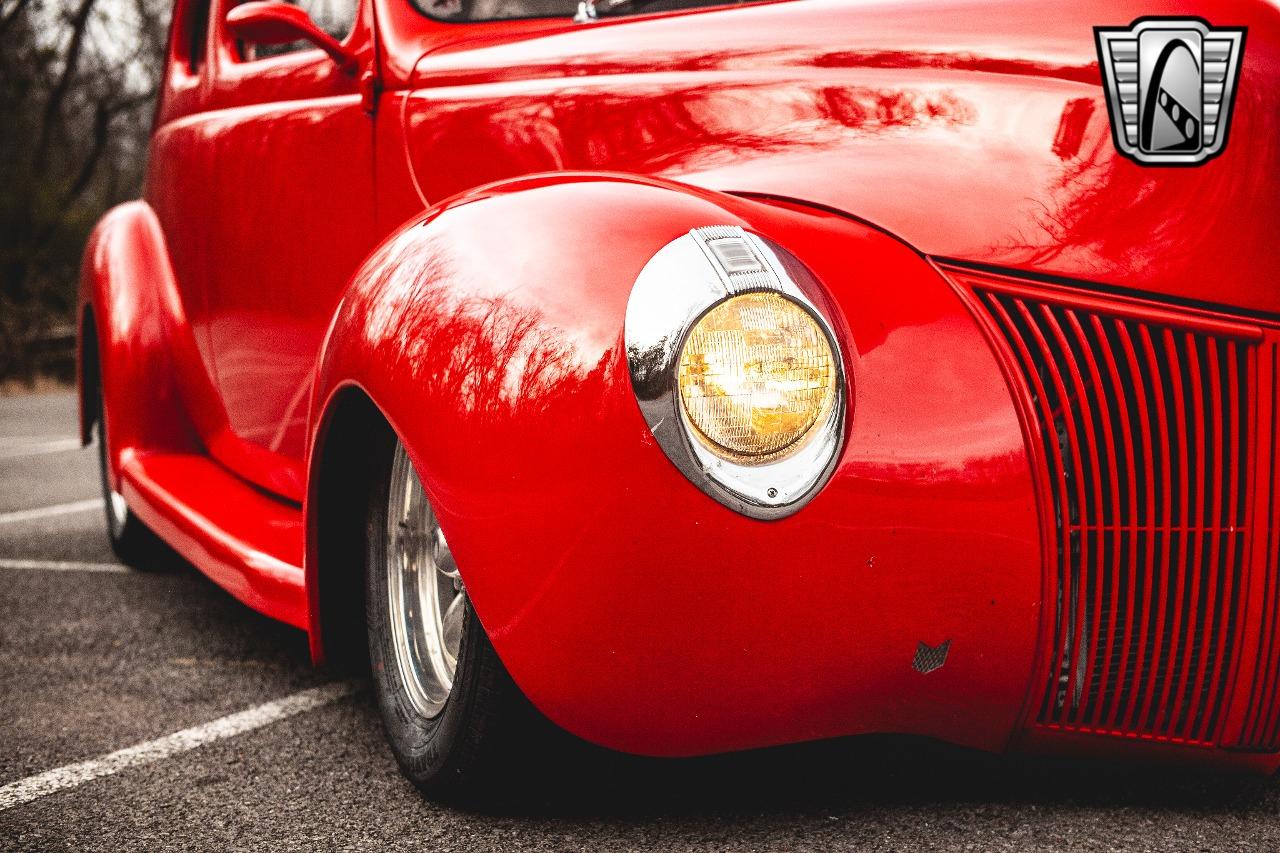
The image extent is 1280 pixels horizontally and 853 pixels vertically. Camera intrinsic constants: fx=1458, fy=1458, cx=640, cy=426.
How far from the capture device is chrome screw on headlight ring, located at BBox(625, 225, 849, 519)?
65.3 inches

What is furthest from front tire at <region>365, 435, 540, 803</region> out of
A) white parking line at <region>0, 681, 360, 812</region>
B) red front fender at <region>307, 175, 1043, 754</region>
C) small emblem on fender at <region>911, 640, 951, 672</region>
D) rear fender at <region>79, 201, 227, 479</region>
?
rear fender at <region>79, 201, 227, 479</region>

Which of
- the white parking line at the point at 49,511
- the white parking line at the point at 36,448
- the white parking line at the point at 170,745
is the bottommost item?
the white parking line at the point at 36,448

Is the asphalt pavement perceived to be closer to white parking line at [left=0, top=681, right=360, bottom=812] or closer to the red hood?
white parking line at [left=0, top=681, right=360, bottom=812]

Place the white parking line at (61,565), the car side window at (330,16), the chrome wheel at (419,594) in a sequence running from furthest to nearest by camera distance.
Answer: the white parking line at (61,565)
the car side window at (330,16)
the chrome wheel at (419,594)

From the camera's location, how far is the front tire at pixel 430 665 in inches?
73.2

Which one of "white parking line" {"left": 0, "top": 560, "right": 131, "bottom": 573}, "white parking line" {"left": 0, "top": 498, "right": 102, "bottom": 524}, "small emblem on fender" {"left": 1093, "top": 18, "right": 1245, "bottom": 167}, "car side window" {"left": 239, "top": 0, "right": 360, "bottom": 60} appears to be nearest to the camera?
"small emblem on fender" {"left": 1093, "top": 18, "right": 1245, "bottom": 167}

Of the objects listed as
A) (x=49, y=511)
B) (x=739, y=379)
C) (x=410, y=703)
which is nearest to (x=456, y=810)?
(x=410, y=703)

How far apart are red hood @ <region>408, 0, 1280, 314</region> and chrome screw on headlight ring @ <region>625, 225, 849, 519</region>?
0.96 feet

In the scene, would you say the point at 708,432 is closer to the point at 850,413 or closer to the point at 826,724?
the point at 850,413

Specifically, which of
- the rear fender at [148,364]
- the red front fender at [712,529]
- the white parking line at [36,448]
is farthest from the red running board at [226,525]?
the white parking line at [36,448]

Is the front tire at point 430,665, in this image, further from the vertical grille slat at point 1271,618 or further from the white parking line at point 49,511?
the white parking line at point 49,511

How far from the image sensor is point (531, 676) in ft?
5.72

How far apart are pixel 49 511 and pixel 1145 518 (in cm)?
428

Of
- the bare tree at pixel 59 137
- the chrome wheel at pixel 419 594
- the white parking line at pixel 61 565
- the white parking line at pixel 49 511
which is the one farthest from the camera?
the bare tree at pixel 59 137
